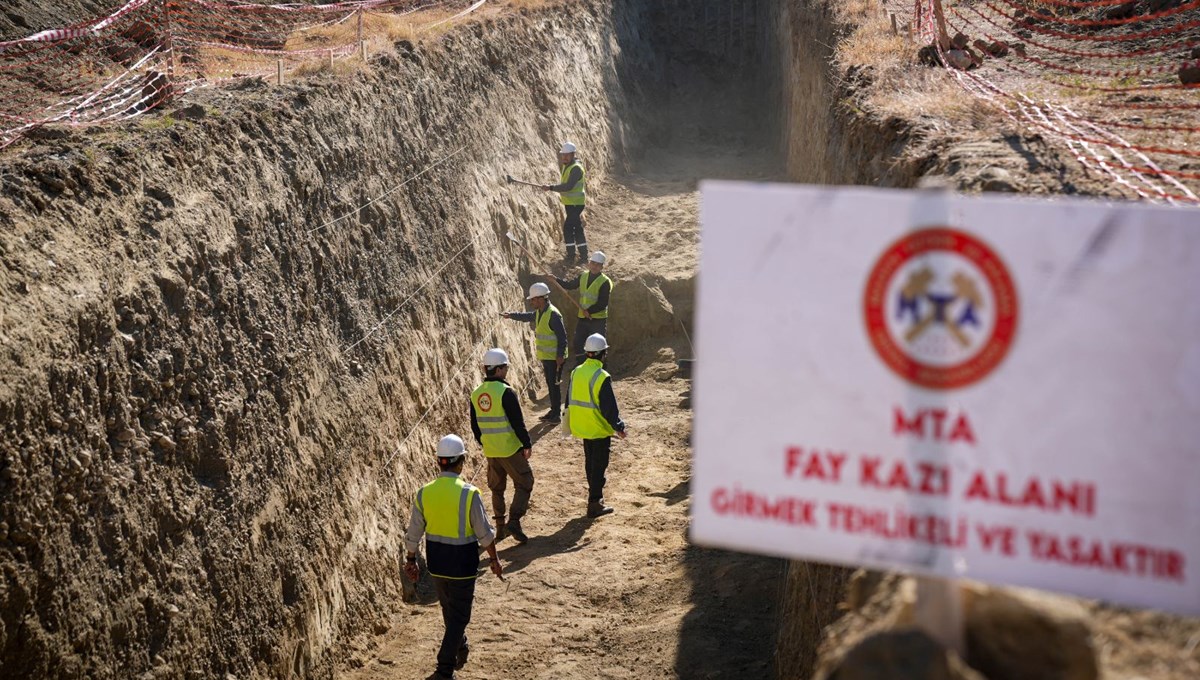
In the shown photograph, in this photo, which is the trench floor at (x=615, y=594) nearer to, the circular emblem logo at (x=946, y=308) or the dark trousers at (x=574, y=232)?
the dark trousers at (x=574, y=232)

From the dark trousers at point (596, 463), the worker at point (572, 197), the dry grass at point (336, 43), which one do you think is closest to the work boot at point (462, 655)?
the dark trousers at point (596, 463)

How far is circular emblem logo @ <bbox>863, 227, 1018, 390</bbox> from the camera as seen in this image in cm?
329

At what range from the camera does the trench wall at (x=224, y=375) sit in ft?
22.5

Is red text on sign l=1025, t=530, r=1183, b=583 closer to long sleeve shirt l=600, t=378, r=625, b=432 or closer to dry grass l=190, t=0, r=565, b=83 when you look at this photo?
long sleeve shirt l=600, t=378, r=625, b=432

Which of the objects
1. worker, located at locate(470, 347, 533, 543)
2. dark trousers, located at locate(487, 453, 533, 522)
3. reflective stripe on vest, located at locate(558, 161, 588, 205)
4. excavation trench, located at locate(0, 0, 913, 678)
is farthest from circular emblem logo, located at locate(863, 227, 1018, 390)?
reflective stripe on vest, located at locate(558, 161, 588, 205)

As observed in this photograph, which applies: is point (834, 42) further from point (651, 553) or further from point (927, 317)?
point (927, 317)

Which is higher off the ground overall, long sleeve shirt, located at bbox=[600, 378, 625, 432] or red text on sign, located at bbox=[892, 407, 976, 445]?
red text on sign, located at bbox=[892, 407, 976, 445]

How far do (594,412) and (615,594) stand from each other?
2127mm

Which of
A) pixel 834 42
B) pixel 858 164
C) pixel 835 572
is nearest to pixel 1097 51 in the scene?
pixel 834 42

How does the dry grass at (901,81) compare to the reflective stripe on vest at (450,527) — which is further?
the dry grass at (901,81)

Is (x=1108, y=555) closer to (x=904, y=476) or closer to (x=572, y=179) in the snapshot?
(x=904, y=476)

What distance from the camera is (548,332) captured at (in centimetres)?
1450

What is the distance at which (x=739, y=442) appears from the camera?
140 inches

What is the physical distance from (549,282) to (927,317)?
1407cm
